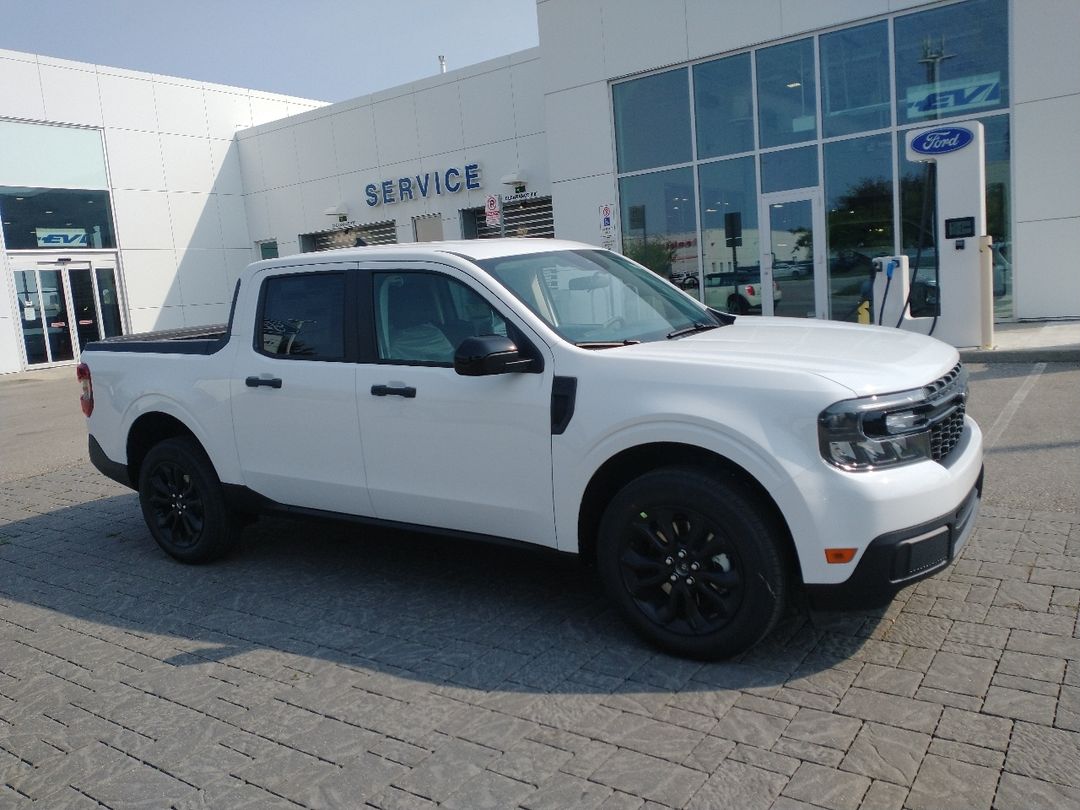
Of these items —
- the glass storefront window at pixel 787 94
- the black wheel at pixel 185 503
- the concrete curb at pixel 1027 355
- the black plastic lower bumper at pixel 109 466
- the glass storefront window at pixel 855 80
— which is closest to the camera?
the black wheel at pixel 185 503

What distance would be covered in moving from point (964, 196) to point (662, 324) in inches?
362

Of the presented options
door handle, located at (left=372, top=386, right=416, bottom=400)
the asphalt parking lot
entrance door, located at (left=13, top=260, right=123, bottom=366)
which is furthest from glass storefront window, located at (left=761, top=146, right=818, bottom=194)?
entrance door, located at (left=13, top=260, right=123, bottom=366)

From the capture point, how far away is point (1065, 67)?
13.8 metres

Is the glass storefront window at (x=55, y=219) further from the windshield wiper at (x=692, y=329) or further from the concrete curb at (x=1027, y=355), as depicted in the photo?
the windshield wiper at (x=692, y=329)

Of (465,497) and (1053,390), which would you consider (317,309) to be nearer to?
(465,497)

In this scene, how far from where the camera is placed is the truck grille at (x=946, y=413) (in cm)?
376

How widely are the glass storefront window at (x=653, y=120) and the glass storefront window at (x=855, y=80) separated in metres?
2.58

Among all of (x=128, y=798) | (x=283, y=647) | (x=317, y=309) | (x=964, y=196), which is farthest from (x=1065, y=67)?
(x=128, y=798)

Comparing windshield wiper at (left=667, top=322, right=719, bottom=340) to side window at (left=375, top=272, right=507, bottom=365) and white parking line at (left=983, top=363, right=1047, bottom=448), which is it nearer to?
side window at (left=375, top=272, right=507, bottom=365)

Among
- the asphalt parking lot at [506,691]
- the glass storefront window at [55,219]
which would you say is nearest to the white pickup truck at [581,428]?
the asphalt parking lot at [506,691]

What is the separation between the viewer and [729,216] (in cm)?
1695

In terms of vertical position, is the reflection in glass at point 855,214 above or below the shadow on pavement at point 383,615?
above

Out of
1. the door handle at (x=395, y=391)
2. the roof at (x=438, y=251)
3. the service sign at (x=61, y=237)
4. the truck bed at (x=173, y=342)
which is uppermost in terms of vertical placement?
the service sign at (x=61, y=237)

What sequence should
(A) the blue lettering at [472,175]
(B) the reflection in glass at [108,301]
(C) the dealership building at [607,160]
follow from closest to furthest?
1. (C) the dealership building at [607,160]
2. (A) the blue lettering at [472,175]
3. (B) the reflection in glass at [108,301]
